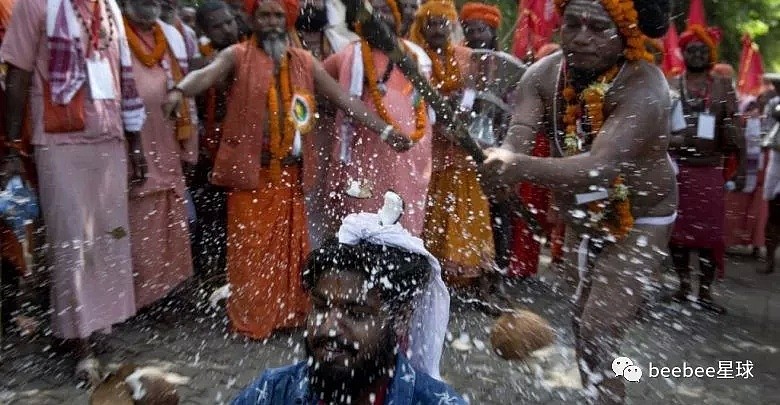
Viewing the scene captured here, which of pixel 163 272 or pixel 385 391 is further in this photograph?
pixel 163 272

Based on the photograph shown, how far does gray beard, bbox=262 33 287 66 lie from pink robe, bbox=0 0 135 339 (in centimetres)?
84

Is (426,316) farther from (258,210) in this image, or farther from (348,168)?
(348,168)

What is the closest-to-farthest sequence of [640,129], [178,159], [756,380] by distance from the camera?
[640,129]
[756,380]
[178,159]

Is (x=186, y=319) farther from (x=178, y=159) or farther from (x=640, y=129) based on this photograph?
(x=640, y=129)

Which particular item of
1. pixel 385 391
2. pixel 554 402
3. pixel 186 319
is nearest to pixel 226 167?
pixel 186 319

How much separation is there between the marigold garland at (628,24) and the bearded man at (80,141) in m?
2.09

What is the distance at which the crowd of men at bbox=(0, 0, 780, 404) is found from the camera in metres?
2.33

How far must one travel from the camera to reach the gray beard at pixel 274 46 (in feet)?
15.5

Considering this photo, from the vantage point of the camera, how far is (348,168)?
5.02 metres

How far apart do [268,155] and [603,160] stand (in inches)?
83.7

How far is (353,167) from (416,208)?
1.61 feet

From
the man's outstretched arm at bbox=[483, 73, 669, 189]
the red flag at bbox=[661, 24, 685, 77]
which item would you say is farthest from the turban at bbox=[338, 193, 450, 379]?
the red flag at bbox=[661, 24, 685, 77]

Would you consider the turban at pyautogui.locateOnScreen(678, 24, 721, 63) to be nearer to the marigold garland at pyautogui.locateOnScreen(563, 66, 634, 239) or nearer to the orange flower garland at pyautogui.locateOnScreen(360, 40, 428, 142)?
the orange flower garland at pyautogui.locateOnScreen(360, 40, 428, 142)

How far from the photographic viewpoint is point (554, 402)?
419 centimetres
